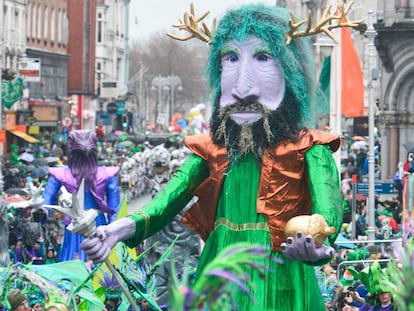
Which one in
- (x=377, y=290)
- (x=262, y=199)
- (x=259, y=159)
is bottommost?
(x=377, y=290)

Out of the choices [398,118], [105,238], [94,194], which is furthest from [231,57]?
[398,118]

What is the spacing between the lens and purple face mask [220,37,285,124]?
877 centimetres

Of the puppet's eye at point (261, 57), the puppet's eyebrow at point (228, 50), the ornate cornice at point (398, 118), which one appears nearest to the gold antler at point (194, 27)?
the puppet's eyebrow at point (228, 50)

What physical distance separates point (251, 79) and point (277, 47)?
242 mm

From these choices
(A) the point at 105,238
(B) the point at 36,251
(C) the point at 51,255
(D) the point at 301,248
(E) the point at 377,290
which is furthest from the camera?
(B) the point at 36,251

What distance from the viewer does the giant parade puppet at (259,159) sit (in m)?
8.66

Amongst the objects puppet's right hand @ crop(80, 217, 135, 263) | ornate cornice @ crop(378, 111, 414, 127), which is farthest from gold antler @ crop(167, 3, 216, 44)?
ornate cornice @ crop(378, 111, 414, 127)

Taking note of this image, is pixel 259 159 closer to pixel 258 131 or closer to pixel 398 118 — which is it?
pixel 258 131

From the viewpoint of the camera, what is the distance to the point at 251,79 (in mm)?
8781

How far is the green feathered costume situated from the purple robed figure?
5300 mm

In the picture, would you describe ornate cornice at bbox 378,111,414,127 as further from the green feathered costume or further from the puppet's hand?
the puppet's hand

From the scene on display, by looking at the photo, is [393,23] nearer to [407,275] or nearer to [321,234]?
[321,234]

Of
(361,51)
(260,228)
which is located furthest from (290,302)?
(361,51)

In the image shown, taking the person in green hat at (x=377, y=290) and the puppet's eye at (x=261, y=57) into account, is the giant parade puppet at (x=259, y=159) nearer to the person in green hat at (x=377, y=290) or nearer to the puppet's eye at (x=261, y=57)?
the puppet's eye at (x=261, y=57)
